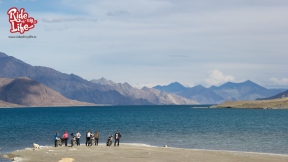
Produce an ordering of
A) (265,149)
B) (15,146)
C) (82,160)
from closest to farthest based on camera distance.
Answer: (82,160) < (265,149) < (15,146)

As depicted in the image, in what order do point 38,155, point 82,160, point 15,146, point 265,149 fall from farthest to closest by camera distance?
point 15,146 → point 265,149 → point 38,155 → point 82,160

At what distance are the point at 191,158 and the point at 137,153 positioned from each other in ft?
21.6

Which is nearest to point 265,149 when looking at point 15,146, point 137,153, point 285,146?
point 285,146

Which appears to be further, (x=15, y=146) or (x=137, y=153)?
(x=15, y=146)

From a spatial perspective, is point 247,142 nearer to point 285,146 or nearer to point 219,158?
point 285,146

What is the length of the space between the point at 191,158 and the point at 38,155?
52.9 ft

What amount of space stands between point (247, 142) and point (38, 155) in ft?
106

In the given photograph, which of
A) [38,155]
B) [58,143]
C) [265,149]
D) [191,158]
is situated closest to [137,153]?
[191,158]

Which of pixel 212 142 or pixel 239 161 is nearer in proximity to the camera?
pixel 239 161

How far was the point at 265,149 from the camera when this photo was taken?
182 feet

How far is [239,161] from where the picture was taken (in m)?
41.6

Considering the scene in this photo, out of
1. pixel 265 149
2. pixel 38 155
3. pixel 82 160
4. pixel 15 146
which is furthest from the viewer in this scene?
pixel 15 146

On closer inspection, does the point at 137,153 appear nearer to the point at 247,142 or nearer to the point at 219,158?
the point at 219,158

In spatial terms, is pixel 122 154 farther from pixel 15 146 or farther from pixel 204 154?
pixel 15 146
